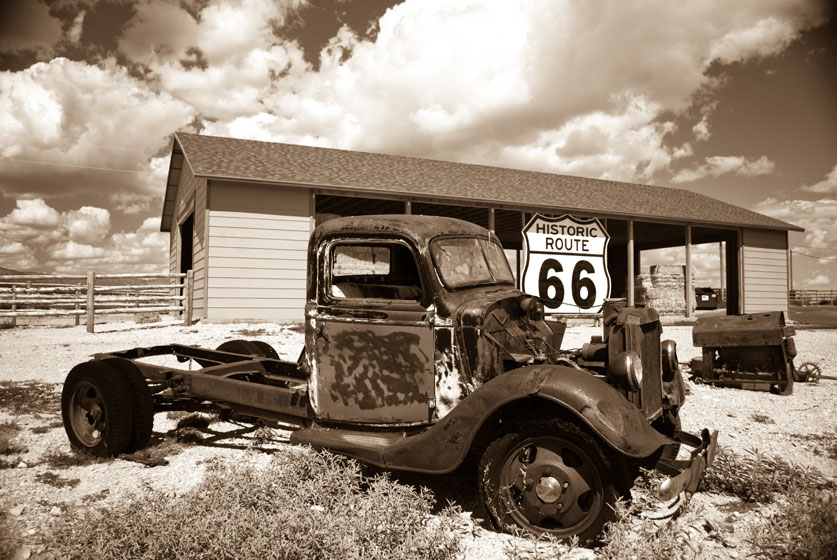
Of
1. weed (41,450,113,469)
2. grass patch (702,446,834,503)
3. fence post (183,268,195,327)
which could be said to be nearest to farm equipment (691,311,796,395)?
grass patch (702,446,834,503)

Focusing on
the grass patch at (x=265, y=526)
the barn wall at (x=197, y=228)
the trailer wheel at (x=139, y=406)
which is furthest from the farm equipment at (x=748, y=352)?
the barn wall at (x=197, y=228)

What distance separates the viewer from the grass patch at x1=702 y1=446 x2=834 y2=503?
3293mm

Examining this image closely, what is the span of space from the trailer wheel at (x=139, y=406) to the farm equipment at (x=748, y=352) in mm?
6504

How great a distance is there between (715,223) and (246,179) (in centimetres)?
1500

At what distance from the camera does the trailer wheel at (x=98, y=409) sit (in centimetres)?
406

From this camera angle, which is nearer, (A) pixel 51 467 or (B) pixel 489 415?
(B) pixel 489 415

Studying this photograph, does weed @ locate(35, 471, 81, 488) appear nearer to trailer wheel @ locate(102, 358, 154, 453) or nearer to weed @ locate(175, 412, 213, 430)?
trailer wheel @ locate(102, 358, 154, 453)

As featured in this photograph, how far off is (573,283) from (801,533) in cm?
365

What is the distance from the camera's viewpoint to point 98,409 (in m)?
4.27

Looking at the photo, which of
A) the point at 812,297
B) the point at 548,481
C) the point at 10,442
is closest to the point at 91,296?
the point at 10,442

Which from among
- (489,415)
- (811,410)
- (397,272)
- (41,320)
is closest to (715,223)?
(811,410)

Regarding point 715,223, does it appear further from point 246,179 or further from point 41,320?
point 41,320

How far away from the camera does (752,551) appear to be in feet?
8.59

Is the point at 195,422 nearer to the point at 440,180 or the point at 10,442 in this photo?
the point at 10,442
